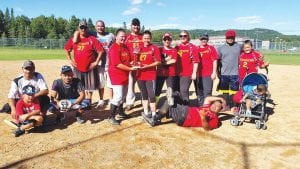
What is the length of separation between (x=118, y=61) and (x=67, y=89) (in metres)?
1.27

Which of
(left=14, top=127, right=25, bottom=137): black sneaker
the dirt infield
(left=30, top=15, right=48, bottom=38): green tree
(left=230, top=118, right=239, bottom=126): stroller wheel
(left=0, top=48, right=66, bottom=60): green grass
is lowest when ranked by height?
the dirt infield

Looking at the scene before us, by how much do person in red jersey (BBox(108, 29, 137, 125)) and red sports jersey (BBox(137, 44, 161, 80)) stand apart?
25cm

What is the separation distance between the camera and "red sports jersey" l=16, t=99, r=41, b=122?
621cm

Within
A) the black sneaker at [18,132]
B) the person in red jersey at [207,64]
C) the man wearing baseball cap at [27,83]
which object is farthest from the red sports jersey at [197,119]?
the black sneaker at [18,132]

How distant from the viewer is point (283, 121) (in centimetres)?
749

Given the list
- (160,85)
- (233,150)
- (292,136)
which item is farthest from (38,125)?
(292,136)

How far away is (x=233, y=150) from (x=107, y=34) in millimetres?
4655

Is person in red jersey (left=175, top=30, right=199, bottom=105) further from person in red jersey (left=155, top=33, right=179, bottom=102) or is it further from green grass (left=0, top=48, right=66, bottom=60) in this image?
green grass (left=0, top=48, right=66, bottom=60)

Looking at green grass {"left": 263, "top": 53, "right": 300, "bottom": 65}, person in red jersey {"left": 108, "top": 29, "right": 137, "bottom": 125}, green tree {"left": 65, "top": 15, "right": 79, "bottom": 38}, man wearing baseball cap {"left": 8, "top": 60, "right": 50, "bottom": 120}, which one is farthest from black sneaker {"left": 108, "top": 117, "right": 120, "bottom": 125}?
green tree {"left": 65, "top": 15, "right": 79, "bottom": 38}

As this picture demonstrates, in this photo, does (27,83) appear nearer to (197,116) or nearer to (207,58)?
(197,116)

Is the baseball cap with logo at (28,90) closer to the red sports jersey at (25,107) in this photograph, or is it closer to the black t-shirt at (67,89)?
the red sports jersey at (25,107)

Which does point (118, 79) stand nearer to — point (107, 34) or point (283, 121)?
point (107, 34)

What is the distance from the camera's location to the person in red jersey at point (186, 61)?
7.59 m

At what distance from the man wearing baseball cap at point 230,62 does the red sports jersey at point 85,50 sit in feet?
10.0
